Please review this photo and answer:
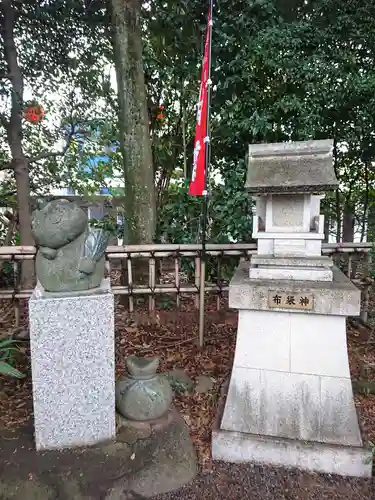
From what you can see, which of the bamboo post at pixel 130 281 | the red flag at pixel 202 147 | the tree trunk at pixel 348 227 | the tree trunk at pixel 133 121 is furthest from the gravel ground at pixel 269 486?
the tree trunk at pixel 348 227

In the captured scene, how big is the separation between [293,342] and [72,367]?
1612mm

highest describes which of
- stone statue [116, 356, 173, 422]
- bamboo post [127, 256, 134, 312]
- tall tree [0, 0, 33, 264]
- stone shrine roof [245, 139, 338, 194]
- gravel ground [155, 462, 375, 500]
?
tall tree [0, 0, 33, 264]

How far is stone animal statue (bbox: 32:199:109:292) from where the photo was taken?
2244 millimetres

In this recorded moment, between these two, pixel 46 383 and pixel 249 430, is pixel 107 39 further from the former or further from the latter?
pixel 249 430

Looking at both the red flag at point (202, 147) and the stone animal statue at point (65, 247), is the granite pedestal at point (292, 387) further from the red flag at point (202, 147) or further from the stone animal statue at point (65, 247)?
the red flag at point (202, 147)

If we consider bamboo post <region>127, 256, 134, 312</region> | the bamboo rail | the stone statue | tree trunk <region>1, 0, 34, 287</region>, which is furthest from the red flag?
tree trunk <region>1, 0, 34, 287</region>

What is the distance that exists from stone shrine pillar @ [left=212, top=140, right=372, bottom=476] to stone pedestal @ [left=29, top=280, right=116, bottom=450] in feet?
3.07

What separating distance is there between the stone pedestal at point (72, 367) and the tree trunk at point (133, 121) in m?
2.62

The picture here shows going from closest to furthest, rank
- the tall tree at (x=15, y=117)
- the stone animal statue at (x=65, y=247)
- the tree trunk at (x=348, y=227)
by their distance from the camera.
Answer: the stone animal statue at (x=65, y=247)
the tall tree at (x=15, y=117)
the tree trunk at (x=348, y=227)

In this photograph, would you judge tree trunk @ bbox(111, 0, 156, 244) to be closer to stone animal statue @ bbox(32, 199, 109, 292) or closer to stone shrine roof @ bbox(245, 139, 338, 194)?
stone shrine roof @ bbox(245, 139, 338, 194)

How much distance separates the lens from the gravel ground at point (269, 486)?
2.36 meters

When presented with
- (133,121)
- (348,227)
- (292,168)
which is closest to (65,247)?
(292,168)

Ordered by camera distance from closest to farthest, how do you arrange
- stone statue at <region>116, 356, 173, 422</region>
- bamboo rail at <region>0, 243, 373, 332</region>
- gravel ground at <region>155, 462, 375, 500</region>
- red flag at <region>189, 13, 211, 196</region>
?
gravel ground at <region>155, 462, 375, 500</region>, stone statue at <region>116, 356, 173, 422</region>, red flag at <region>189, 13, 211, 196</region>, bamboo rail at <region>0, 243, 373, 332</region>

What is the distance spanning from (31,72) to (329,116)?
5.23 meters
